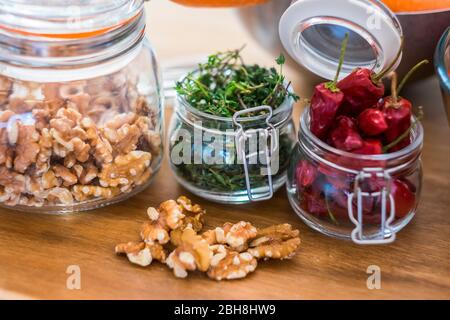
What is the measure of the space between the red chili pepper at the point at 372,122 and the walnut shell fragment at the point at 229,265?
193mm

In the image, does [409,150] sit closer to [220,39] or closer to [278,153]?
[278,153]

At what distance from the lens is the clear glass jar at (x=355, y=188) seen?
0.80m

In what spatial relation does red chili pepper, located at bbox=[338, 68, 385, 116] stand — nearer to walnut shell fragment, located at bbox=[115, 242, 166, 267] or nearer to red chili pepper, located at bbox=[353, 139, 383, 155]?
red chili pepper, located at bbox=[353, 139, 383, 155]

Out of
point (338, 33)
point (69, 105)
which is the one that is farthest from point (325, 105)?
point (69, 105)

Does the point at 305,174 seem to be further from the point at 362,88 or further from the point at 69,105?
the point at 69,105

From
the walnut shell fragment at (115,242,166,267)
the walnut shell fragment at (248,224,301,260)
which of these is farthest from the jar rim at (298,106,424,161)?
the walnut shell fragment at (115,242,166,267)

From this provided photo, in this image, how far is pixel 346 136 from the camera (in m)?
0.80

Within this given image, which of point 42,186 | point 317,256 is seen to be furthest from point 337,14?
point 42,186

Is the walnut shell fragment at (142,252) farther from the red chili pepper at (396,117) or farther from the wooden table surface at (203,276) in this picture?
the red chili pepper at (396,117)

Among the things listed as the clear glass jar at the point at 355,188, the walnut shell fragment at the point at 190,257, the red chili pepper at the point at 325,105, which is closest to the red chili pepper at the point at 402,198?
the clear glass jar at the point at 355,188

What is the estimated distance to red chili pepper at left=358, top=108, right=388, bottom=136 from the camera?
788 millimetres

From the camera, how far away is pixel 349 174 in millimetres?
805

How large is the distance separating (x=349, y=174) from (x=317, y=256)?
11 cm

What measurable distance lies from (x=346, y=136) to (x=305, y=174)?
7cm
